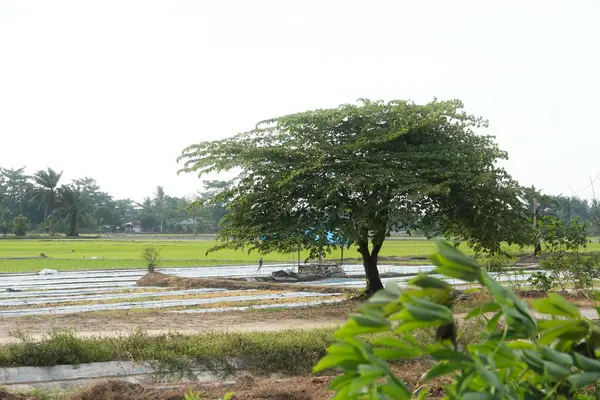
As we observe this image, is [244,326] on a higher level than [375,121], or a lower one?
lower

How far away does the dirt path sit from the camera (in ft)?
36.9

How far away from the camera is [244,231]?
14.4m

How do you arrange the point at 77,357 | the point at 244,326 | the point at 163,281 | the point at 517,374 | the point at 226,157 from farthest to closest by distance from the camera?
the point at 163,281, the point at 226,157, the point at 244,326, the point at 77,357, the point at 517,374

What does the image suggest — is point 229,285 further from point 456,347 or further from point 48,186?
point 48,186

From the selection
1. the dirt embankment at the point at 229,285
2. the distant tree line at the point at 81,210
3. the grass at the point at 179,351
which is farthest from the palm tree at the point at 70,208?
the grass at the point at 179,351

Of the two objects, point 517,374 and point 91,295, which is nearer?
point 517,374

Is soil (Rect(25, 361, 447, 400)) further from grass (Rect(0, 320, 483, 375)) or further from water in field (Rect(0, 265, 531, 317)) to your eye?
water in field (Rect(0, 265, 531, 317))

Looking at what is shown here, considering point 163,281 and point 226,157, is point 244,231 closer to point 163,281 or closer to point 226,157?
point 226,157

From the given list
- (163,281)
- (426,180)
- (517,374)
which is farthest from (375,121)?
(517,374)

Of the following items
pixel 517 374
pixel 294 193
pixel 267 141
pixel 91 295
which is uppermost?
pixel 267 141

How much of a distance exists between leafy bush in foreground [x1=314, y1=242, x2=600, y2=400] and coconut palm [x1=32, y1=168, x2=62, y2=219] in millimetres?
99669

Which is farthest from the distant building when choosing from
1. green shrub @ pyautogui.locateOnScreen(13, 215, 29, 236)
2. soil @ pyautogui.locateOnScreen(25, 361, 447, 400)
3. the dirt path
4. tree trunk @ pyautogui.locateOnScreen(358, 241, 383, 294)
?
soil @ pyautogui.locateOnScreen(25, 361, 447, 400)

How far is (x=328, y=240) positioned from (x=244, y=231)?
174 cm

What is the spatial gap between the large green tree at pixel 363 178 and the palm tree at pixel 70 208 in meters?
82.2
